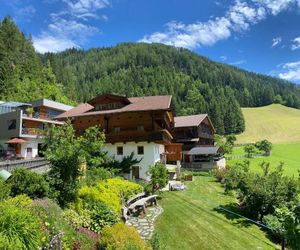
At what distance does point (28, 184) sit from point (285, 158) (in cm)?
7929

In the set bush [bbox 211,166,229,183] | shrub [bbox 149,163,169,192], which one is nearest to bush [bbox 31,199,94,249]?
shrub [bbox 149,163,169,192]

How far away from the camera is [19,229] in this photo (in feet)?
41.7

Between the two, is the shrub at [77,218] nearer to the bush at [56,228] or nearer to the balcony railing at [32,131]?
the bush at [56,228]

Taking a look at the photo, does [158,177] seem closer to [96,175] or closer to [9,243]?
[96,175]

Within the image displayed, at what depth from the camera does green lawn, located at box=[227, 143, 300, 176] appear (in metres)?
71.9

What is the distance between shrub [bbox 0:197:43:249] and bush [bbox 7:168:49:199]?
509cm

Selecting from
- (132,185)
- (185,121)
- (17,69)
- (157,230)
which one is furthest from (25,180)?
(17,69)

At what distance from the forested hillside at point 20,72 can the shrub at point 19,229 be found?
7662 centimetres

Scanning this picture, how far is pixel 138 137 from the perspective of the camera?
40.8 m

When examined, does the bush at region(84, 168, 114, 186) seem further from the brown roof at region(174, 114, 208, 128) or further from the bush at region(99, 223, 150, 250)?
the brown roof at region(174, 114, 208, 128)

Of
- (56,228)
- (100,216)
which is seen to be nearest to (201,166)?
(100,216)

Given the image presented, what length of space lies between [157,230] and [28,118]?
1561 inches

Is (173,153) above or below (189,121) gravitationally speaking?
below

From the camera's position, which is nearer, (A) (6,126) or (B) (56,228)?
(B) (56,228)
